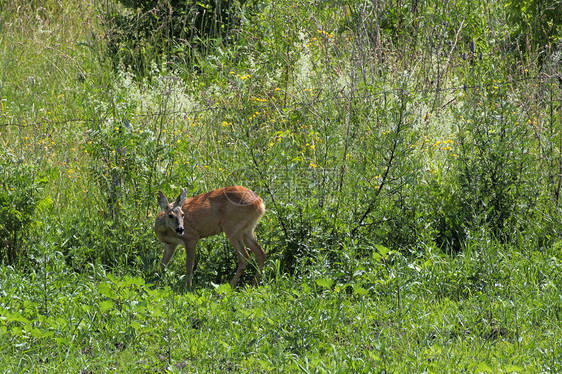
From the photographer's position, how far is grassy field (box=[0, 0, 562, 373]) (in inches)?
164

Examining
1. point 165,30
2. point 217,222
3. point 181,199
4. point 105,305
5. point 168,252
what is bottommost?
point 168,252

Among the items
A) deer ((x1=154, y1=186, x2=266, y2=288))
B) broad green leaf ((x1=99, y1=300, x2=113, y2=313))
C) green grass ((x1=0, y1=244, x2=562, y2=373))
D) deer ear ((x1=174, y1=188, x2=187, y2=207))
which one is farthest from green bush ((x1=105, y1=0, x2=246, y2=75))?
→ broad green leaf ((x1=99, y1=300, x2=113, y2=313))

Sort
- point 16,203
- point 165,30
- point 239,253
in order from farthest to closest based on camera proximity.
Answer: point 165,30, point 239,253, point 16,203

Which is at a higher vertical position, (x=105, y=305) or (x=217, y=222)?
(x=105, y=305)

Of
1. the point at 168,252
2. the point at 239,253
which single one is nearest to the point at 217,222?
the point at 239,253


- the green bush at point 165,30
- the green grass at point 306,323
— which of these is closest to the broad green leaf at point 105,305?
the green grass at point 306,323

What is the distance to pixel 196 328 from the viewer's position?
4629mm

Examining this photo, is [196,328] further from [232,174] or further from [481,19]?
[481,19]

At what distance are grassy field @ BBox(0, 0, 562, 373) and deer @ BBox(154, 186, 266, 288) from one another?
16 centimetres

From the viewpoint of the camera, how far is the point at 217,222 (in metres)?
5.96

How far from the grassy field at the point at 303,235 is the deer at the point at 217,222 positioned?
162mm

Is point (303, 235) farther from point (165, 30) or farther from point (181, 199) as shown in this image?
point (165, 30)

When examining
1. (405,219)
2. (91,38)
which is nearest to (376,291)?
(405,219)

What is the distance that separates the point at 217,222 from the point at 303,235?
2.41 ft
